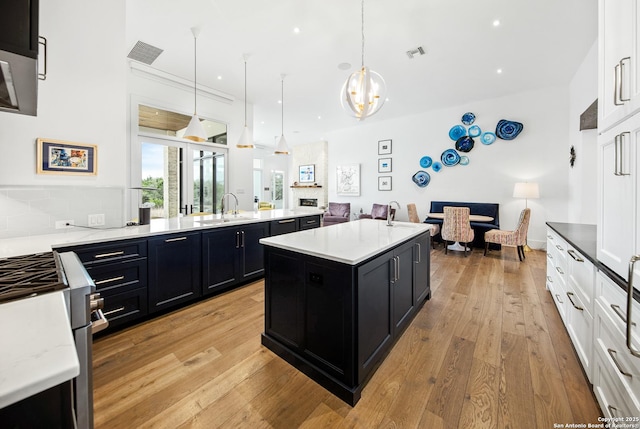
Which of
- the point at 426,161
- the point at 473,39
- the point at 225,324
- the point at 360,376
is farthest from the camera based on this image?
the point at 426,161

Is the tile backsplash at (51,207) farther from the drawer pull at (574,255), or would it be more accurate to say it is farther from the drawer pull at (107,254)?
the drawer pull at (574,255)

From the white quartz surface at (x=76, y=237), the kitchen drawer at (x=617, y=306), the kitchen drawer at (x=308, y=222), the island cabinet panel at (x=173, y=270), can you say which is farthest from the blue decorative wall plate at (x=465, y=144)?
the island cabinet panel at (x=173, y=270)

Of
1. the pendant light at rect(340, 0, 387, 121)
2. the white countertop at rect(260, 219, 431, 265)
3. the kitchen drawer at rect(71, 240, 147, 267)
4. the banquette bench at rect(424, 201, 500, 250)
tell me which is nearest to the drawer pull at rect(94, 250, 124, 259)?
the kitchen drawer at rect(71, 240, 147, 267)

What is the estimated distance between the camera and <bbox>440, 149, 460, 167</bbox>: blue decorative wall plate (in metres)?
6.33

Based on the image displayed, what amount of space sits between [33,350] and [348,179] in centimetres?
813

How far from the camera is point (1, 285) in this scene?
3.06 feet

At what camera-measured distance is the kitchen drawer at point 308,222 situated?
420cm

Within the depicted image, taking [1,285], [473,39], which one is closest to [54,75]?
[1,285]

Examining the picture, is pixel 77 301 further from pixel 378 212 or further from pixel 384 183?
pixel 384 183

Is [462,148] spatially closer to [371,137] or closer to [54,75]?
[371,137]

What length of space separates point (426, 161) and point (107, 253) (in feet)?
21.9

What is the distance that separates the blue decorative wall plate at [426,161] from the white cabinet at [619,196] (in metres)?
5.45

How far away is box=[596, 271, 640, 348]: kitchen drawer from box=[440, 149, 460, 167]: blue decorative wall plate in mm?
5433

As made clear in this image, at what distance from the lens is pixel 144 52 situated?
3895mm
